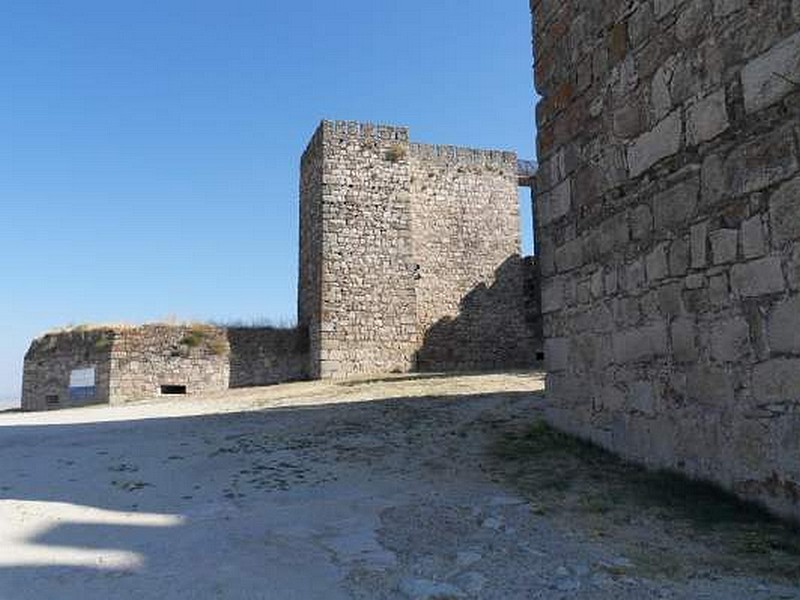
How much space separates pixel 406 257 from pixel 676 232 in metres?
13.0

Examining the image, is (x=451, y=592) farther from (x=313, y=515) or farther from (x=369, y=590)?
(x=313, y=515)

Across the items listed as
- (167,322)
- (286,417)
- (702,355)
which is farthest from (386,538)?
(167,322)

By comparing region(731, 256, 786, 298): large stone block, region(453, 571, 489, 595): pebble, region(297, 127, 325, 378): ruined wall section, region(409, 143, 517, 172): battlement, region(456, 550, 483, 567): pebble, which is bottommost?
region(453, 571, 489, 595): pebble

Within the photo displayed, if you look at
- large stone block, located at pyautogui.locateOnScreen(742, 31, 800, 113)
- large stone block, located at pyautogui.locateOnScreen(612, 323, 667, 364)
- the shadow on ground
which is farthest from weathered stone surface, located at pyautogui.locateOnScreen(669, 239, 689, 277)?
the shadow on ground

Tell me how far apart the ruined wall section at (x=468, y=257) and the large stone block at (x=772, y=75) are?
47.5 ft

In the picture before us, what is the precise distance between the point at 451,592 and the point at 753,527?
1920mm

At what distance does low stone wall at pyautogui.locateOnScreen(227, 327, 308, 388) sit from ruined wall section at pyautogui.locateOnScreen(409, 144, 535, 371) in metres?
3.49

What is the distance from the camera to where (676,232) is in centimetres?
461

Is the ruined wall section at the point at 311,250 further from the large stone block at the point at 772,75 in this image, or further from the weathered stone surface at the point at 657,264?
the large stone block at the point at 772,75

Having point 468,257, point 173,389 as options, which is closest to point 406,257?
point 468,257

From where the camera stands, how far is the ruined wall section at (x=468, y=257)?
740 inches

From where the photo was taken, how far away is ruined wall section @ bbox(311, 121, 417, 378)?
655 inches

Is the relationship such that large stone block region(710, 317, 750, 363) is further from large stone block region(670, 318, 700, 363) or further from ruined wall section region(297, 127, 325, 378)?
ruined wall section region(297, 127, 325, 378)

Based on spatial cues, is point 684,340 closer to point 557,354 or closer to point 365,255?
point 557,354
